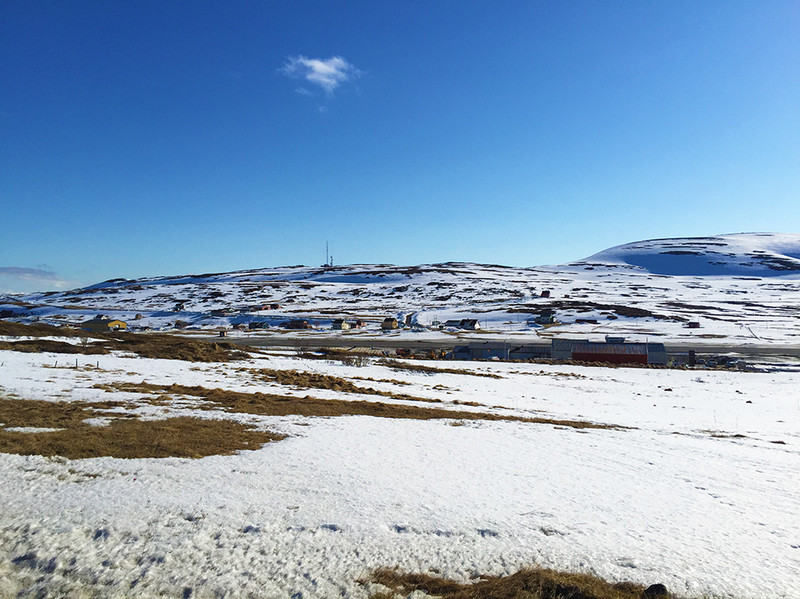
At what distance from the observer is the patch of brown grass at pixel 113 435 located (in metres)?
9.32

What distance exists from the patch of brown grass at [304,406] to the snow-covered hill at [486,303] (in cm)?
6049

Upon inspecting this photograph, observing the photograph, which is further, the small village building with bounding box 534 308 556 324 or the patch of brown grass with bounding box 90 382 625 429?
the small village building with bounding box 534 308 556 324

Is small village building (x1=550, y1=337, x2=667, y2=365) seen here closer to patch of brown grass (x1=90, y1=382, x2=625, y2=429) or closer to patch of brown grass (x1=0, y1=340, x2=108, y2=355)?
patch of brown grass (x1=90, y1=382, x2=625, y2=429)

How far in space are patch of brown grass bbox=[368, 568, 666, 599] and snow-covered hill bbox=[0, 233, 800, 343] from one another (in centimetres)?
7380

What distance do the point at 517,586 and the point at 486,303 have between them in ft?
385

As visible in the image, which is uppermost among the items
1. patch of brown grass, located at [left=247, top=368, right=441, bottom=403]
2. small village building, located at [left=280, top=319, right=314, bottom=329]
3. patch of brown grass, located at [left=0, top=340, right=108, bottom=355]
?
patch of brown grass, located at [left=0, top=340, right=108, bottom=355]

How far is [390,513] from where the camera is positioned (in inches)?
300

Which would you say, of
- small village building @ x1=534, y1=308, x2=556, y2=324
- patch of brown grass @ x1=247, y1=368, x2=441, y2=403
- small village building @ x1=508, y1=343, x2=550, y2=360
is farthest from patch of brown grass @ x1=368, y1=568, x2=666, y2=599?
small village building @ x1=534, y1=308, x2=556, y2=324

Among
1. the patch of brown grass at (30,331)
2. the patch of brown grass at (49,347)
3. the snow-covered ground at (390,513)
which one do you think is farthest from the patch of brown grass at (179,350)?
the snow-covered ground at (390,513)

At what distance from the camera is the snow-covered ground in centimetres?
587

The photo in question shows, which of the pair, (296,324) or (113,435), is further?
(296,324)

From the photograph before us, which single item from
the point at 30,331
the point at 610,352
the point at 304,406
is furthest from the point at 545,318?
the point at 304,406

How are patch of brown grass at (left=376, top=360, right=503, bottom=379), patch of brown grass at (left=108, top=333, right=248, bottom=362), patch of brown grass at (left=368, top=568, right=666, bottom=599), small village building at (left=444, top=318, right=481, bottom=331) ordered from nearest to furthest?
patch of brown grass at (left=368, top=568, right=666, bottom=599) → patch of brown grass at (left=108, top=333, right=248, bottom=362) → patch of brown grass at (left=376, top=360, right=503, bottom=379) → small village building at (left=444, top=318, right=481, bottom=331)

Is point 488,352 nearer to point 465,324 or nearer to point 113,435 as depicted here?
point 465,324
